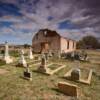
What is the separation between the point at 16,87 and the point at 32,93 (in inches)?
50.5

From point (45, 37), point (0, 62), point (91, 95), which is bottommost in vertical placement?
point (91, 95)

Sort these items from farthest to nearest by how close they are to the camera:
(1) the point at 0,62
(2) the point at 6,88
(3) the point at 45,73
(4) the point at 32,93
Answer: (1) the point at 0,62
(3) the point at 45,73
(2) the point at 6,88
(4) the point at 32,93

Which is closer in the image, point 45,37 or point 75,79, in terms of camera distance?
point 75,79

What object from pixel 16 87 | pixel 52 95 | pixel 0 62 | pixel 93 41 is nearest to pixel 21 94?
pixel 16 87

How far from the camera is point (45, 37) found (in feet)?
97.5

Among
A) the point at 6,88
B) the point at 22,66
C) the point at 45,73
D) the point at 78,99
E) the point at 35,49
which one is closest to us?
the point at 78,99

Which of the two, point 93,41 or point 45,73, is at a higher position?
point 93,41

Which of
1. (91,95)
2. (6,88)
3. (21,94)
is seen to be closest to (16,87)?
(6,88)

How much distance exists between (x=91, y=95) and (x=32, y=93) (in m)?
3.04

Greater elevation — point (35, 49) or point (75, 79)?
point (35, 49)

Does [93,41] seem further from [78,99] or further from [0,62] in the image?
[78,99]

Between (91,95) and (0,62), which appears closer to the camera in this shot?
(91,95)

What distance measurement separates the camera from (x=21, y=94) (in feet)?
19.5

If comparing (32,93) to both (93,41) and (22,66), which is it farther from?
(93,41)
